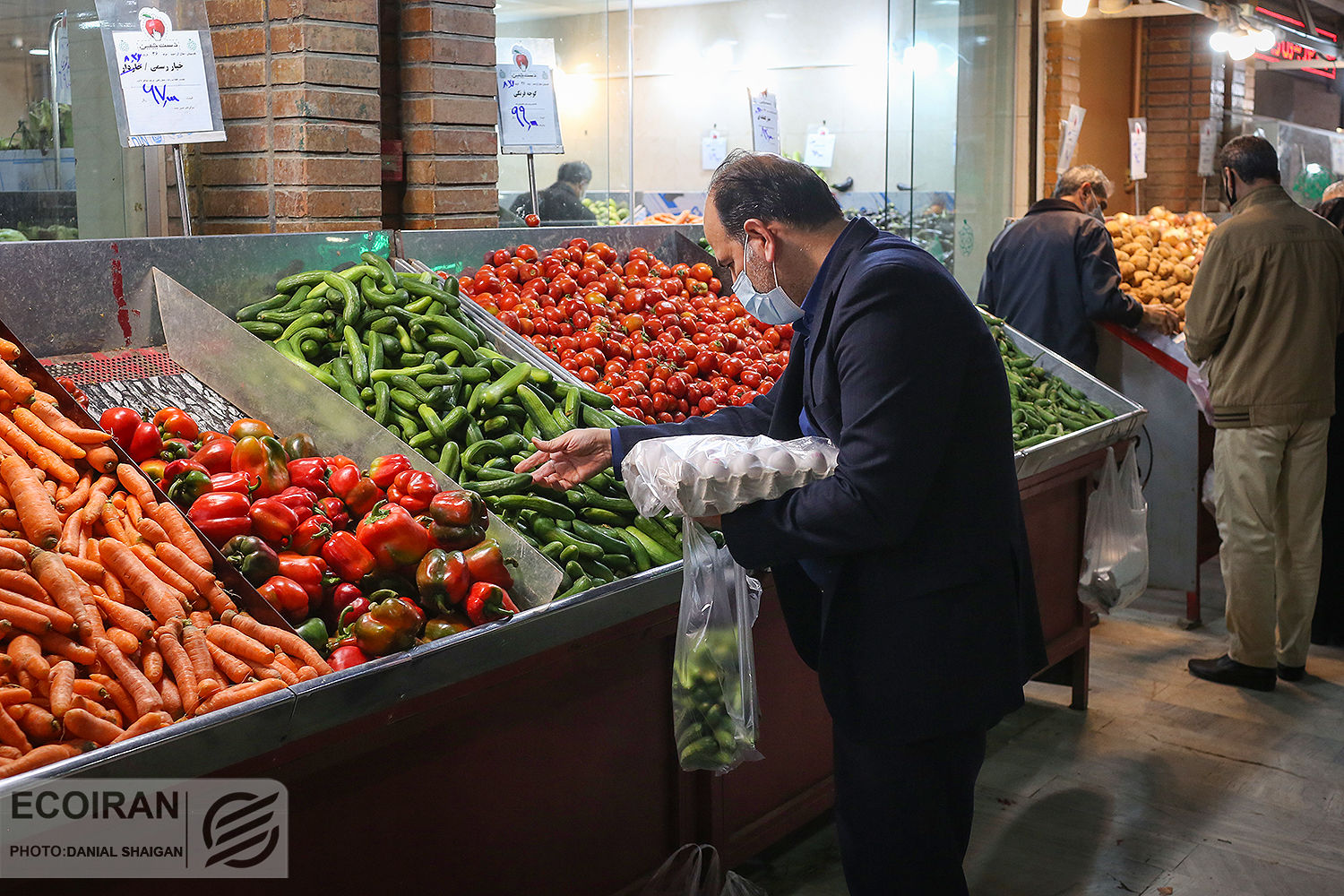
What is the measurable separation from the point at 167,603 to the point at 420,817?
2.02ft

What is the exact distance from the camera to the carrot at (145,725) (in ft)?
6.09

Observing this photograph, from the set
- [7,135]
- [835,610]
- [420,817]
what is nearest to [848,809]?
[835,610]

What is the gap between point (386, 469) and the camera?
276 cm

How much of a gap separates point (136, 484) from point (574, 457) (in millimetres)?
909

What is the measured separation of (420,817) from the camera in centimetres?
229

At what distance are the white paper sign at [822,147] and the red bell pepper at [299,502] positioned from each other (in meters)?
9.54

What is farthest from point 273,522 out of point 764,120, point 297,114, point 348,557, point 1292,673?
point 1292,673

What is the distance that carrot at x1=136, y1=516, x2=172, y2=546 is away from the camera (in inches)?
91.6

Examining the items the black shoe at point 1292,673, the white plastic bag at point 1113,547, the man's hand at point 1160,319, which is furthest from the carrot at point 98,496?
the man's hand at point 1160,319

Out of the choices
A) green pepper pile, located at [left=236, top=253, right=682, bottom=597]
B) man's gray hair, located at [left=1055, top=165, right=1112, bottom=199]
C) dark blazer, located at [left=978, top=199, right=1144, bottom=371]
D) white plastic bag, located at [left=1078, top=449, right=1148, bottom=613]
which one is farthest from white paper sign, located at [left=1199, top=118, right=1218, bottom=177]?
green pepper pile, located at [left=236, top=253, right=682, bottom=597]

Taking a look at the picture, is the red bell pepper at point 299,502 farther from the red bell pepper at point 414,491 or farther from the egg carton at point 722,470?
the egg carton at point 722,470

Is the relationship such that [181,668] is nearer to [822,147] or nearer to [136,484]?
[136,484]

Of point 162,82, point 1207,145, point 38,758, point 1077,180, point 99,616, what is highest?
point 1207,145

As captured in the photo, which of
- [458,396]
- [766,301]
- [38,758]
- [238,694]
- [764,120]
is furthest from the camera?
[764,120]
